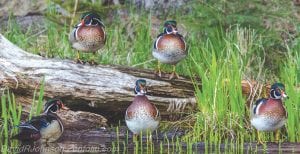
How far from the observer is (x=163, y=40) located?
35.1 feet

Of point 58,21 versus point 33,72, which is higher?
point 58,21

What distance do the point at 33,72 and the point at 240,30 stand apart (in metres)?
3.60

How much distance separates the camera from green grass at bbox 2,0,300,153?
9.55m

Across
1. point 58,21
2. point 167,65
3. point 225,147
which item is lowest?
point 225,147

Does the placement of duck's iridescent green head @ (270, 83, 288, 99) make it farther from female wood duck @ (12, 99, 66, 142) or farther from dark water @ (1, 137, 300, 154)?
female wood duck @ (12, 99, 66, 142)

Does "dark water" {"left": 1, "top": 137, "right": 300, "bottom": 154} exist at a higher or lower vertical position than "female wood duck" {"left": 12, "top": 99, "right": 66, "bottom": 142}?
lower

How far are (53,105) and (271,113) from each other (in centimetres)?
245

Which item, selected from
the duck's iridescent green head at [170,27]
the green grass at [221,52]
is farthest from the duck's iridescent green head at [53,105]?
the duck's iridescent green head at [170,27]

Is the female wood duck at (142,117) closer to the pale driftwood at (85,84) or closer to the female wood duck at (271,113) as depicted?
the pale driftwood at (85,84)

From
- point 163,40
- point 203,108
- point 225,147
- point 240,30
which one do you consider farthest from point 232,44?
point 225,147

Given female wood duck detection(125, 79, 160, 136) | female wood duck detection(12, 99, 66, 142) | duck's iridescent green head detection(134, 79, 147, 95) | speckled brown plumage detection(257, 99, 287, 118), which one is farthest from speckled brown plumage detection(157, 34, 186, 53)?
speckled brown plumage detection(257, 99, 287, 118)

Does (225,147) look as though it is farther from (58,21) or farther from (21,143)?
(58,21)

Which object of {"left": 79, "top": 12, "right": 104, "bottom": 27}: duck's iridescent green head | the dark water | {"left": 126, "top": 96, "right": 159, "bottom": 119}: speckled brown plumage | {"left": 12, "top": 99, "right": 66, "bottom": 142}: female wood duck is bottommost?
the dark water

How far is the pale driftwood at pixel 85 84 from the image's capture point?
32.4 feet
